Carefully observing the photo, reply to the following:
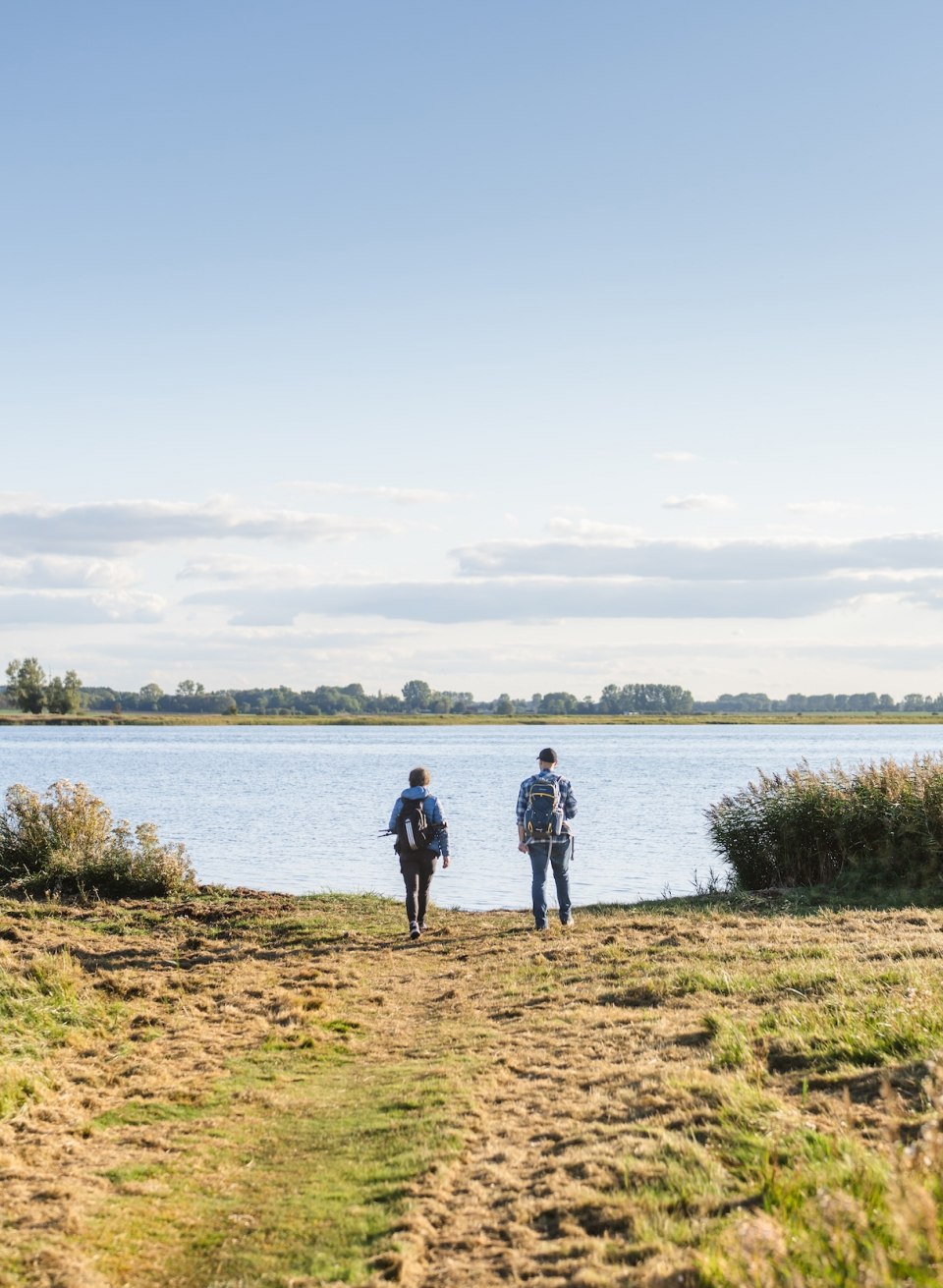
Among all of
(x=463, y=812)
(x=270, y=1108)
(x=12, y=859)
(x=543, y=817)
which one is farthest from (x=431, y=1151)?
(x=463, y=812)

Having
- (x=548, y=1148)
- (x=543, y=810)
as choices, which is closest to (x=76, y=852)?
(x=543, y=810)

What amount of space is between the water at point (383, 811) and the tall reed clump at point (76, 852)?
389 centimetres

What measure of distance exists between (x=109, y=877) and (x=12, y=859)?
1.84 m

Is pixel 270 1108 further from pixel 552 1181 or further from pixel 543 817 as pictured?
pixel 543 817

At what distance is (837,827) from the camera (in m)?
19.4

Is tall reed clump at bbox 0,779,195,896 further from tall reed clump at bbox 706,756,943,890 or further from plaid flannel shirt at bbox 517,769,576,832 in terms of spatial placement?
tall reed clump at bbox 706,756,943,890

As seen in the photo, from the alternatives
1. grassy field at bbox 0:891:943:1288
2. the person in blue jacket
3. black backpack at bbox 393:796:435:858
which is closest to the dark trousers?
the person in blue jacket

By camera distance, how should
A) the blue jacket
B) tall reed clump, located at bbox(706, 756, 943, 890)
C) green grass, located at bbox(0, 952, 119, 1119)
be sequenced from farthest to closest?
1. tall reed clump, located at bbox(706, 756, 943, 890)
2. the blue jacket
3. green grass, located at bbox(0, 952, 119, 1119)

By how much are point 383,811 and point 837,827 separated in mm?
22252

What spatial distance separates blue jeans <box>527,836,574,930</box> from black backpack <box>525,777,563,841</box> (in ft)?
0.48

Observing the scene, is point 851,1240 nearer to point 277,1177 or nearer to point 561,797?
point 277,1177

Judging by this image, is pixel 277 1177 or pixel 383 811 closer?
pixel 277 1177

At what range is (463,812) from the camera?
→ 3700 centimetres

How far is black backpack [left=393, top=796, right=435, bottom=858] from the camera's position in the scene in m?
15.4
